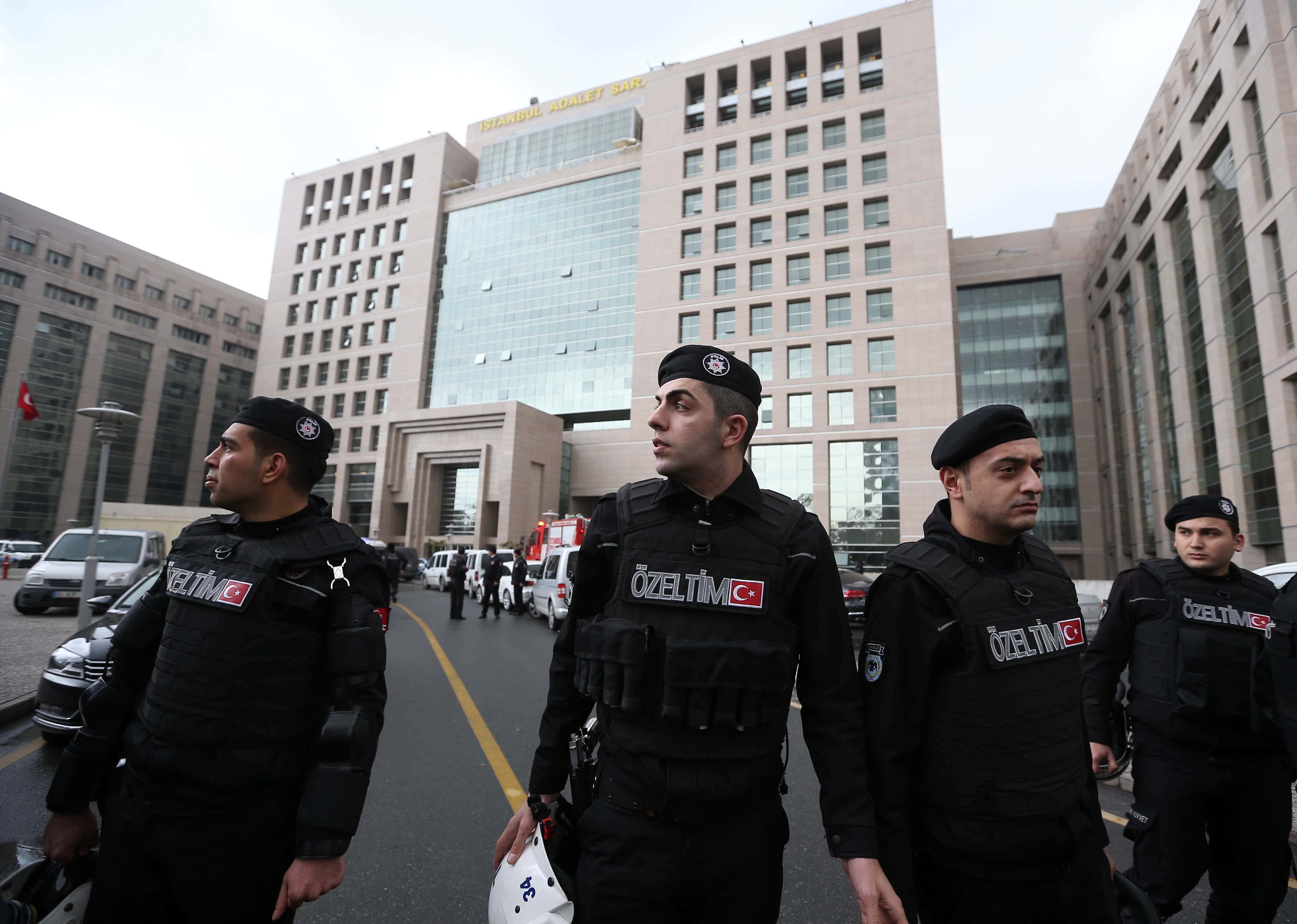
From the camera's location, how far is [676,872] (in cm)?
152

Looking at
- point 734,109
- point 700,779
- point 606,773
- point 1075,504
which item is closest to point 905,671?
point 700,779

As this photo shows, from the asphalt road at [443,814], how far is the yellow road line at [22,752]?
1 centimetres

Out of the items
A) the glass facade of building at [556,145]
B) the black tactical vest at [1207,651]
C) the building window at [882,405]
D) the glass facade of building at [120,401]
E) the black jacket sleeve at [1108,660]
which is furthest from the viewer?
the glass facade of building at [120,401]

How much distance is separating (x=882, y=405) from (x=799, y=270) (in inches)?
376

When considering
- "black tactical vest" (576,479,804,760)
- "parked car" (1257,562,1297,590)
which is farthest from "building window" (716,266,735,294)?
"black tactical vest" (576,479,804,760)

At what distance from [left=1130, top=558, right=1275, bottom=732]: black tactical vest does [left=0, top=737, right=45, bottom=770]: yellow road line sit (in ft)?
22.9

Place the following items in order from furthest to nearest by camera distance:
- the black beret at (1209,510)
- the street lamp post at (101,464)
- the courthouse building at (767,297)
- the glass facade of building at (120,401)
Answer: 1. the glass facade of building at (120,401)
2. the courthouse building at (767,297)
3. the street lamp post at (101,464)
4. the black beret at (1209,510)

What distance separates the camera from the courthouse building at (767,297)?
30641 millimetres

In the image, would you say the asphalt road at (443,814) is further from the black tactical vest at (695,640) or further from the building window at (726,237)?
the building window at (726,237)

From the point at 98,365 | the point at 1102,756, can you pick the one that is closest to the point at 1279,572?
the point at 1102,756

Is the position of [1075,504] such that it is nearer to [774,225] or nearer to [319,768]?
[774,225]

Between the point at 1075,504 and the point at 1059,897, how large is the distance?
54399 millimetres

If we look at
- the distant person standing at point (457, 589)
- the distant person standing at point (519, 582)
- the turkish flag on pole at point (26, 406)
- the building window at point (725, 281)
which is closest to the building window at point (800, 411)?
the building window at point (725, 281)

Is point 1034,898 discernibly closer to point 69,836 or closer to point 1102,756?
point 1102,756
